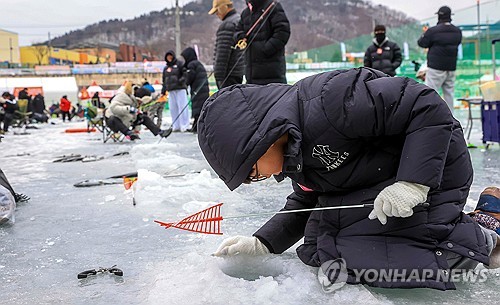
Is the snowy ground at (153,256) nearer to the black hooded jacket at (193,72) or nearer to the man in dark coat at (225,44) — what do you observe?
the man in dark coat at (225,44)

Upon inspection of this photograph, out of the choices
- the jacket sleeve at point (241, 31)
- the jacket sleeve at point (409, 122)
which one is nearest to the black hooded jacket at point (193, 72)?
the jacket sleeve at point (241, 31)

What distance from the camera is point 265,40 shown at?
4457 millimetres

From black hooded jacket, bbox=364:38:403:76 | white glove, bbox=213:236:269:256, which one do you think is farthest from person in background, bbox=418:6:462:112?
white glove, bbox=213:236:269:256

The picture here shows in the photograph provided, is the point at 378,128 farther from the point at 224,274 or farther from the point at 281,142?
the point at 224,274

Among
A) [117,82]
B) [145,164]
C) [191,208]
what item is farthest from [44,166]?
[117,82]

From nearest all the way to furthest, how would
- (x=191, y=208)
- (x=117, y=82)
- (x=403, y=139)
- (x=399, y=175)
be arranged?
(x=399, y=175)
(x=403, y=139)
(x=191, y=208)
(x=117, y=82)

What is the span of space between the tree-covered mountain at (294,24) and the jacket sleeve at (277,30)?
31.8 metres

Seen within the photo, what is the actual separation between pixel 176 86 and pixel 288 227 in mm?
7543

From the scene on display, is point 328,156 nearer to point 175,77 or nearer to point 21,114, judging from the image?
point 175,77

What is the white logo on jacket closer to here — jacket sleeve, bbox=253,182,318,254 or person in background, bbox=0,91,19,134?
jacket sleeve, bbox=253,182,318,254

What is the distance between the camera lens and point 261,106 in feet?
4.91

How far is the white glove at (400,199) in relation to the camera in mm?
1439

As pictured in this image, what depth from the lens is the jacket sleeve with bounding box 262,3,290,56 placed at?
437cm

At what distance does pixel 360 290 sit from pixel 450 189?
401 millimetres
